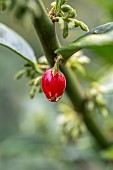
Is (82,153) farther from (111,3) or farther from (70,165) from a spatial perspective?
(111,3)

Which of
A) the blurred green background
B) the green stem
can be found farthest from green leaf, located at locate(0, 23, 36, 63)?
the blurred green background

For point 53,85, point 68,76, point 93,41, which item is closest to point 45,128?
point 68,76

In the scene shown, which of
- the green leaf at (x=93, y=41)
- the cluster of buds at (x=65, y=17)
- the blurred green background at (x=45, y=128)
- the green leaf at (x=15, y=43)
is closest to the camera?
the green leaf at (x=93, y=41)

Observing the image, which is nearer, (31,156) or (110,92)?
(110,92)

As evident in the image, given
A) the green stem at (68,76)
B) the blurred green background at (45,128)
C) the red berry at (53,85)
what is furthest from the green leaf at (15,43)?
the blurred green background at (45,128)

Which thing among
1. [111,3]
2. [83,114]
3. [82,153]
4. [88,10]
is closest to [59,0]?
[83,114]

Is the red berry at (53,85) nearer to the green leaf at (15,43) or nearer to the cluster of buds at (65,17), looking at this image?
the cluster of buds at (65,17)

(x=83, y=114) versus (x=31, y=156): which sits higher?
(x=31, y=156)

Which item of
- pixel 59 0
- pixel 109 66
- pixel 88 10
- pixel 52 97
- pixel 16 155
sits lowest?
pixel 52 97
